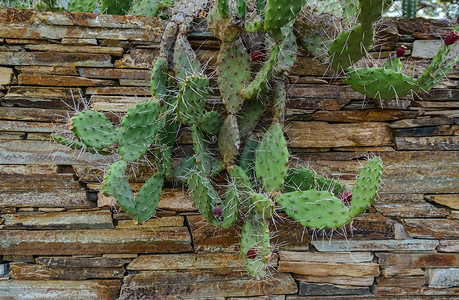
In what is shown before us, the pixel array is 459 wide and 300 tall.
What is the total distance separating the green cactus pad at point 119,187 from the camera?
51.0 inches

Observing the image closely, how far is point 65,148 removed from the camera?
67.5 inches

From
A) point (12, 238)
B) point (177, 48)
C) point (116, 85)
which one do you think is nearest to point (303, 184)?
point (177, 48)

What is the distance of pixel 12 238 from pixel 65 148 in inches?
18.5

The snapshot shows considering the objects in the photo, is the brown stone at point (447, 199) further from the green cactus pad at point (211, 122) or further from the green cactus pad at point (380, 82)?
the green cactus pad at point (211, 122)

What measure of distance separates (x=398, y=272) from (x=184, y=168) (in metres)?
1.16

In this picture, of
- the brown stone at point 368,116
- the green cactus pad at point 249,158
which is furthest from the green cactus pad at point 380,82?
the green cactus pad at point 249,158

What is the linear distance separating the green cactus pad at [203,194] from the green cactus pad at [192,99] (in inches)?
9.3

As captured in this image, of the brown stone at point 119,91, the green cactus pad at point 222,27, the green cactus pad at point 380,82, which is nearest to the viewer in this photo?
the green cactus pad at point 222,27

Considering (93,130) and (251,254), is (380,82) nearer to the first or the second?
(251,254)

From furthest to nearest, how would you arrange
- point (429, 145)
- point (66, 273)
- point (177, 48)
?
1. point (429, 145)
2. point (66, 273)
3. point (177, 48)

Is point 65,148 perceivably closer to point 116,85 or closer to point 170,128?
point 116,85

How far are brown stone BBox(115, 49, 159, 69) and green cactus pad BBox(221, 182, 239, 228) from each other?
0.71 m

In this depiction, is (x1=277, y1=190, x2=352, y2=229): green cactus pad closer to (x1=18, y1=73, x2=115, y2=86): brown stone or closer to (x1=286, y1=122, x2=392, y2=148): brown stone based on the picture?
(x1=286, y1=122, x2=392, y2=148): brown stone

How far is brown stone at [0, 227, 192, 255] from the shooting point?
5.59 feet
